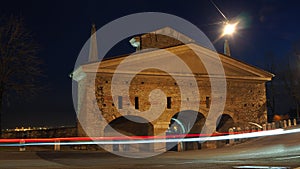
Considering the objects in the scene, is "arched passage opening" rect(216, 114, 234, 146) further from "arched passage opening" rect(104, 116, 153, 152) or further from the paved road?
the paved road

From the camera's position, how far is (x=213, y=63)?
2856 centimetres

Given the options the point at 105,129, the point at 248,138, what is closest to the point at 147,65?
the point at 105,129

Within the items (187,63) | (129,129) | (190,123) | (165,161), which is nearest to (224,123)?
(190,123)

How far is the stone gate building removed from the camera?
81.7 feet

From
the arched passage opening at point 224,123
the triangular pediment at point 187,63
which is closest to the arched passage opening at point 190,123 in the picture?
the arched passage opening at point 224,123

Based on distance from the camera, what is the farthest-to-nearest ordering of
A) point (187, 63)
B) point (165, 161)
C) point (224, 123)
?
point (224, 123)
point (187, 63)
point (165, 161)

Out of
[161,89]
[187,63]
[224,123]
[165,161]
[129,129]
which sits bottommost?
[165,161]

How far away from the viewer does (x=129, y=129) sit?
29.7 m

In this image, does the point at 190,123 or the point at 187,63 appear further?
the point at 190,123

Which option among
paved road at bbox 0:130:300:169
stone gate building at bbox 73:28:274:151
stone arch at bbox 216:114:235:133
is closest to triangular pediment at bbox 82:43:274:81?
stone gate building at bbox 73:28:274:151

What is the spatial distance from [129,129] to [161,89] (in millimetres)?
5000

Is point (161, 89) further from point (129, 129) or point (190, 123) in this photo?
point (190, 123)

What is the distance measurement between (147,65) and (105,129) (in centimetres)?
534

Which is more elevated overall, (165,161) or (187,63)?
(187,63)
